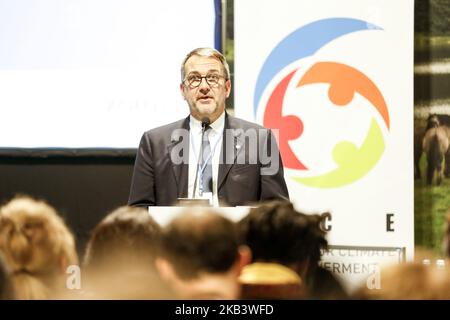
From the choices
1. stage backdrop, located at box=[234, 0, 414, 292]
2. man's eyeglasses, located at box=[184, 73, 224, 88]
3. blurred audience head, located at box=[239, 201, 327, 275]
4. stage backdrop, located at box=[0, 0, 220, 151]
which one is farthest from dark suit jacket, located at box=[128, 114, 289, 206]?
stage backdrop, located at box=[0, 0, 220, 151]

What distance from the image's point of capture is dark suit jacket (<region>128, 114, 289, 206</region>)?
89.5 inches

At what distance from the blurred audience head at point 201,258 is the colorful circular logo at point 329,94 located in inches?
110

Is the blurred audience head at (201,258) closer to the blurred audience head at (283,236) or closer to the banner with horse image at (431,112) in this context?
the blurred audience head at (283,236)

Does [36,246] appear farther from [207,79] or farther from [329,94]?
[329,94]

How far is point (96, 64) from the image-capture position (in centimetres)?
429

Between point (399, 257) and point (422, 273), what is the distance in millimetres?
105

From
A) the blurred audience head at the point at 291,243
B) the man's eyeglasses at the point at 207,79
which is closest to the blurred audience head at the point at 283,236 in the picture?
the blurred audience head at the point at 291,243

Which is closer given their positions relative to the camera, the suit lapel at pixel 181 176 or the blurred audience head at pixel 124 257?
the blurred audience head at pixel 124 257

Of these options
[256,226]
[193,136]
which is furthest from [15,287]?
[193,136]

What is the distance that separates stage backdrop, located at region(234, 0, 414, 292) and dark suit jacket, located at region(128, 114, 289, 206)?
4.45 ft

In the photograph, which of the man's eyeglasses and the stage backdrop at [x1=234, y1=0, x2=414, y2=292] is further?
the stage backdrop at [x1=234, y1=0, x2=414, y2=292]

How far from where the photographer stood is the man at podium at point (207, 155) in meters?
2.27

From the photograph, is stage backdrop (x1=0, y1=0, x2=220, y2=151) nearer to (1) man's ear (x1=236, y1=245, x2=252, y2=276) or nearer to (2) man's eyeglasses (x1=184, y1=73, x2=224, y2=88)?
(2) man's eyeglasses (x1=184, y1=73, x2=224, y2=88)

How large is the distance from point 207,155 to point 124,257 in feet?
3.61
